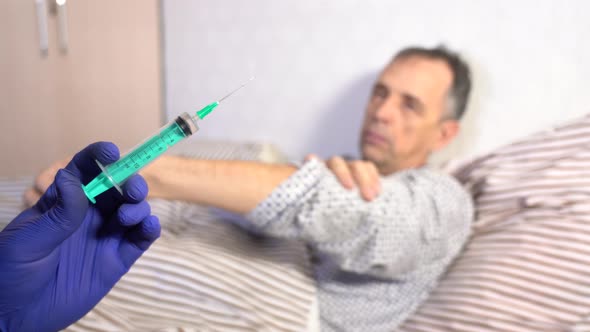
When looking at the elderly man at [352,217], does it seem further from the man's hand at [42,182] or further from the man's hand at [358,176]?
the man's hand at [42,182]

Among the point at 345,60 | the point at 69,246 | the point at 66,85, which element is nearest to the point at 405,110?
the point at 345,60

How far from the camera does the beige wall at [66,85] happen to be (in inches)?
29.7

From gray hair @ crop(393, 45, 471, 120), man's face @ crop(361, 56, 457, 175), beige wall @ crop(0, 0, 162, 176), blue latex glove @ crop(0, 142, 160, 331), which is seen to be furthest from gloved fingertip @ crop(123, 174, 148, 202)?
gray hair @ crop(393, 45, 471, 120)

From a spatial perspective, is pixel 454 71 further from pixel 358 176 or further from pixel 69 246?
pixel 69 246

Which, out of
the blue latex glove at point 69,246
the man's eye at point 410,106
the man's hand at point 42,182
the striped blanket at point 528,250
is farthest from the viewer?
the man's eye at point 410,106

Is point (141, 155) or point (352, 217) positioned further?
point (352, 217)

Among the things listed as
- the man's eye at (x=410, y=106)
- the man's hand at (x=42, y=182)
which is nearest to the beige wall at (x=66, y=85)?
the man's hand at (x=42, y=182)

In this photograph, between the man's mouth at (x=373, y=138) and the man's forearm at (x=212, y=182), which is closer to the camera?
the man's forearm at (x=212, y=182)

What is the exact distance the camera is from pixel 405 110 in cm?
128

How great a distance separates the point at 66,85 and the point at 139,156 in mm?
448

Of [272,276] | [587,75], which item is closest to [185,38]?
[272,276]

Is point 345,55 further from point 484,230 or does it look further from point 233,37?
point 484,230

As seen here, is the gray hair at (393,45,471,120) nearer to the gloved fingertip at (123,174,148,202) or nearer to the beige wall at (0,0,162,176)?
the beige wall at (0,0,162,176)

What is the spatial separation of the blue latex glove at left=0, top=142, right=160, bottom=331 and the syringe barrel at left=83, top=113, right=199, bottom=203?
0.01 m
